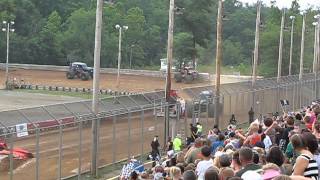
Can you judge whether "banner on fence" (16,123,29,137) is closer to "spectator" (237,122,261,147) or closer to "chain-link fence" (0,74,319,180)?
"chain-link fence" (0,74,319,180)

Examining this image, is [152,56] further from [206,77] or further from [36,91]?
[36,91]

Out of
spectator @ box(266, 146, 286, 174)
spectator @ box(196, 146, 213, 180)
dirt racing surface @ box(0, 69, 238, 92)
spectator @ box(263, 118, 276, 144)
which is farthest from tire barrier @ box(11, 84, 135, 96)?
spectator @ box(266, 146, 286, 174)

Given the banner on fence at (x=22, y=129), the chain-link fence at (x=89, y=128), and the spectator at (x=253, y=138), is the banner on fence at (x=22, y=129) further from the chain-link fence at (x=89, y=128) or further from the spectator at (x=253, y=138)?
the spectator at (x=253, y=138)

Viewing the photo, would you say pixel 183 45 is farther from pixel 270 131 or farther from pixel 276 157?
pixel 276 157

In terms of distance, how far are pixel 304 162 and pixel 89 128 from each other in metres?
17.2

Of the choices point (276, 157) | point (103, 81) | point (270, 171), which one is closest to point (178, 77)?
point (103, 81)

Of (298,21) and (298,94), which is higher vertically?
(298,21)

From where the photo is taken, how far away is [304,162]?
9273 mm

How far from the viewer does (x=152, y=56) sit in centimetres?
13388

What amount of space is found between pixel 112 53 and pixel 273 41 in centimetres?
2864

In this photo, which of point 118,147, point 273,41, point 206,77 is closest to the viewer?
point 118,147

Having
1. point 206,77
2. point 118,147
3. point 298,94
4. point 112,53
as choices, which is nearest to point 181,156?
point 118,147

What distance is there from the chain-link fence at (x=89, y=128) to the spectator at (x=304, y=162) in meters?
Result: 11.2

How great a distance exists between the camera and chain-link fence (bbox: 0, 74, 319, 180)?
21344 mm
